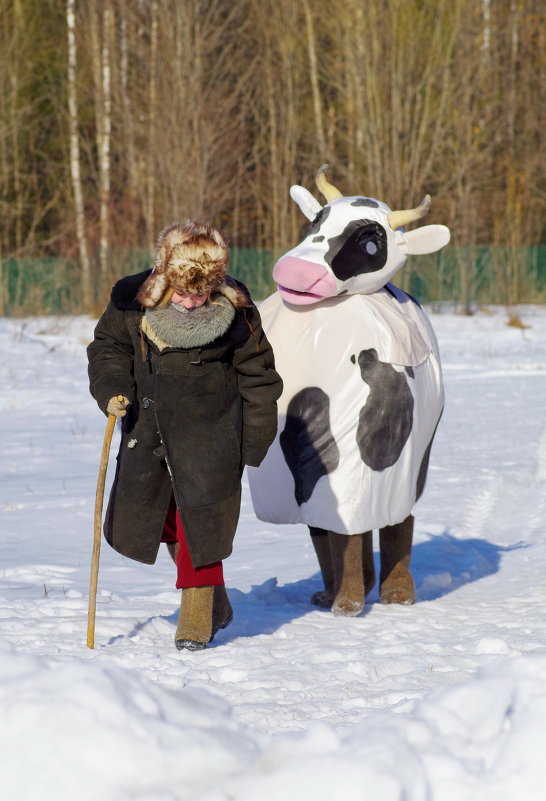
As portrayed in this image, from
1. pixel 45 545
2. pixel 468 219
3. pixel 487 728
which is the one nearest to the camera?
pixel 487 728

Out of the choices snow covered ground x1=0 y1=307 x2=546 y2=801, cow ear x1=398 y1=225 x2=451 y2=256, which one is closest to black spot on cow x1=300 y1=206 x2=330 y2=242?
cow ear x1=398 y1=225 x2=451 y2=256

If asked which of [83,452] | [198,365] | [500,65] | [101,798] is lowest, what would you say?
[83,452]

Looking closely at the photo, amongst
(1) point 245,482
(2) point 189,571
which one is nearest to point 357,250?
(2) point 189,571

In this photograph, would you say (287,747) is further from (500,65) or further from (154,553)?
(500,65)

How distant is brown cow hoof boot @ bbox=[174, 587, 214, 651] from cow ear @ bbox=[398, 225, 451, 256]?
1709 millimetres

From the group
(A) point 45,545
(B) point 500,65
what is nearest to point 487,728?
(A) point 45,545

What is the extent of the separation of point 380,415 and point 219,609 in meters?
1.00

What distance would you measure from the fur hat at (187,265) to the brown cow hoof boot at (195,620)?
99 centimetres

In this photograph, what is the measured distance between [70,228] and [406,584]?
18.9 meters

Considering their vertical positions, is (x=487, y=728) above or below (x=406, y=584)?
above

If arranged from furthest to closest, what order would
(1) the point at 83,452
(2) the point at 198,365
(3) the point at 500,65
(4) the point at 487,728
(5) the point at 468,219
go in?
(3) the point at 500,65 < (5) the point at 468,219 < (1) the point at 83,452 < (2) the point at 198,365 < (4) the point at 487,728

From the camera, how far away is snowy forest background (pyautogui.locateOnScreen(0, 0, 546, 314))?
20.5m

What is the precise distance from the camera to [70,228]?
22797 mm

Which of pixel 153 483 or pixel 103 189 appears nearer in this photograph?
pixel 153 483
